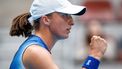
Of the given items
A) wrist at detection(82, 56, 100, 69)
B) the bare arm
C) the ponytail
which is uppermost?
the ponytail

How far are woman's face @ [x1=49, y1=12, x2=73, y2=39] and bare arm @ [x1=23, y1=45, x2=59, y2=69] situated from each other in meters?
0.26

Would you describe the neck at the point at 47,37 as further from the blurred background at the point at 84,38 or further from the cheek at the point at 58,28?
the blurred background at the point at 84,38

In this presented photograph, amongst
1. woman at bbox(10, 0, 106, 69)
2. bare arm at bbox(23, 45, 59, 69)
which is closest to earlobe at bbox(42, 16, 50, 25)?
woman at bbox(10, 0, 106, 69)

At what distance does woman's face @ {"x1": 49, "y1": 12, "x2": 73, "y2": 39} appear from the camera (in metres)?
4.97

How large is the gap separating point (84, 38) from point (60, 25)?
6050mm

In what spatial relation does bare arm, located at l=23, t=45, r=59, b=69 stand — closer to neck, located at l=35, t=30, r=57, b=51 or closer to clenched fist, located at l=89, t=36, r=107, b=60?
neck, located at l=35, t=30, r=57, b=51

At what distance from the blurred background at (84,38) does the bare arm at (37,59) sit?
5720 mm

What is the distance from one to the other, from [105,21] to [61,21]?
7531mm

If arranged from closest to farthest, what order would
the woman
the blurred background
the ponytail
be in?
the woman < the ponytail < the blurred background

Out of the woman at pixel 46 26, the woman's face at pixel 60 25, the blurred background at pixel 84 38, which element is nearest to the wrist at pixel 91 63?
the woman at pixel 46 26

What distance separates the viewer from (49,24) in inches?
196

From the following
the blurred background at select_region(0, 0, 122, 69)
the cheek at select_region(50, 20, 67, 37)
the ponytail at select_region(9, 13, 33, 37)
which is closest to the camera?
the cheek at select_region(50, 20, 67, 37)

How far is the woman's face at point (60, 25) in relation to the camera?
4.97 meters

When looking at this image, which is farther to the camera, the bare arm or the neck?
the neck
